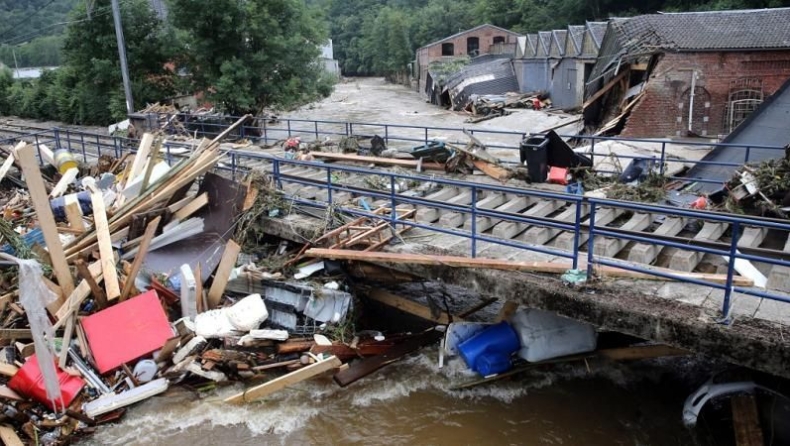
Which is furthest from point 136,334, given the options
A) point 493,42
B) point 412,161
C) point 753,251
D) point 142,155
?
point 493,42

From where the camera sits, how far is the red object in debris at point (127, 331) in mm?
7445

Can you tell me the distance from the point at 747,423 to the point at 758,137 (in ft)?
22.1

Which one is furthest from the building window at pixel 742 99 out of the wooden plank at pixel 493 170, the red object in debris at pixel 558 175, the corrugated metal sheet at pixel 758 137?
the wooden plank at pixel 493 170

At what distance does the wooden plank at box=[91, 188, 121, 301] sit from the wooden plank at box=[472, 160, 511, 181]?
666cm

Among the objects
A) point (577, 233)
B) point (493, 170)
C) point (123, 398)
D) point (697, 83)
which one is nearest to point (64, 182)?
point (123, 398)

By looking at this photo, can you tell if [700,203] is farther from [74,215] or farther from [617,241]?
[74,215]

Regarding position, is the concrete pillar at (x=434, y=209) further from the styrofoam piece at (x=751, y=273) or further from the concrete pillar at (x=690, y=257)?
the styrofoam piece at (x=751, y=273)

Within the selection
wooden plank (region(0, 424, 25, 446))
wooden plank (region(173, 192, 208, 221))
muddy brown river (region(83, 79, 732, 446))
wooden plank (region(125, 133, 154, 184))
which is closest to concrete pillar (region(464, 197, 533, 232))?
muddy brown river (region(83, 79, 732, 446))

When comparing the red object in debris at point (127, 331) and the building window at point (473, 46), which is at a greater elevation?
the building window at point (473, 46)

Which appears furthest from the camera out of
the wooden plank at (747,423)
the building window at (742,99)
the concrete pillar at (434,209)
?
the building window at (742,99)

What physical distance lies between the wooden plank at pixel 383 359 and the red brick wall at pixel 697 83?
14609 mm

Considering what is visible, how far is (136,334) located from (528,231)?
213 inches

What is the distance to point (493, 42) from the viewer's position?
56312 millimetres

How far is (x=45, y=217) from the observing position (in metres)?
7.93
